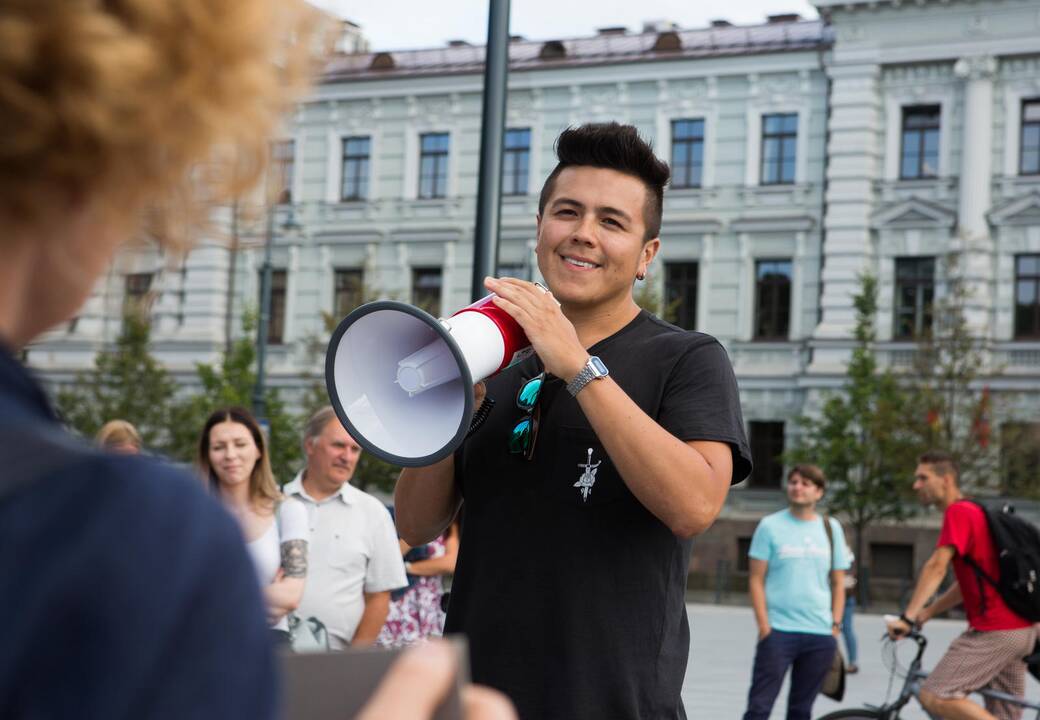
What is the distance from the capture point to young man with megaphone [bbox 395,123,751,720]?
2904 mm

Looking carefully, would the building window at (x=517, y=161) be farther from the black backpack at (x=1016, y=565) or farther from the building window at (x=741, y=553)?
the black backpack at (x=1016, y=565)

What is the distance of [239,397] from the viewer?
3647 centimetres

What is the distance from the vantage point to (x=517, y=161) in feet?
126

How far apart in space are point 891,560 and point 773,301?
6.63 m

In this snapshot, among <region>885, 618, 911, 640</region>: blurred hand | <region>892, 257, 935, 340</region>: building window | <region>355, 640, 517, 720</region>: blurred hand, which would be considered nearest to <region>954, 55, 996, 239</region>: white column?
<region>892, 257, 935, 340</region>: building window

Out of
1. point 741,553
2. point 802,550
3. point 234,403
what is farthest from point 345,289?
point 802,550

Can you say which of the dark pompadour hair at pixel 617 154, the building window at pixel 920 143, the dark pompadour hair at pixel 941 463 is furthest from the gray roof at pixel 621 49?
the dark pompadour hair at pixel 617 154

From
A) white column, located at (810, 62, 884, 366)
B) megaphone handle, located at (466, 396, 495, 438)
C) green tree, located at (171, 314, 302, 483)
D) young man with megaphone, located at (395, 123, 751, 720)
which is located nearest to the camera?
young man with megaphone, located at (395, 123, 751, 720)

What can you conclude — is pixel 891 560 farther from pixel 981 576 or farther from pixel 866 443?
pixel 981 576

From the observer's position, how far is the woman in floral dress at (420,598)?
804 centimetres

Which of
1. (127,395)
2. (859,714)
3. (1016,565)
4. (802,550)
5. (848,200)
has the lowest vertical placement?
(859,714)

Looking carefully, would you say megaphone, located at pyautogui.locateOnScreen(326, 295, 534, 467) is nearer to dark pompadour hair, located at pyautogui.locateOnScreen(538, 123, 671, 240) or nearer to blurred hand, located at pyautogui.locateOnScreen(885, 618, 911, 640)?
dark pompadour hair, located at pyautogui.locateOnScreen(538, 123, 671, 240)

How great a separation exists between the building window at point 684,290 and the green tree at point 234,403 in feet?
31.7

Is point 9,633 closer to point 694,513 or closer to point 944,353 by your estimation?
point 694,513
